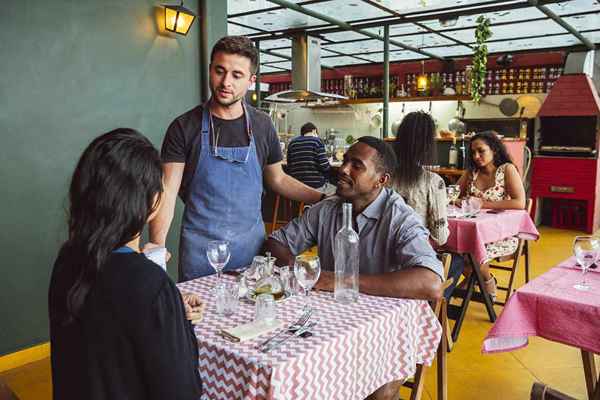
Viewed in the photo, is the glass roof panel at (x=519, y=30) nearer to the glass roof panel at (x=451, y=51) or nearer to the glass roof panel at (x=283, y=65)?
the glass roof panel at (x=451, y=51)

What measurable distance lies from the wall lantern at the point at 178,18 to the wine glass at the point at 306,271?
288cm

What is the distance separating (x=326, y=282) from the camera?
2.01m

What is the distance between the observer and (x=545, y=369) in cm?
329

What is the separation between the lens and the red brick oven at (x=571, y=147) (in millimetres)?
7832

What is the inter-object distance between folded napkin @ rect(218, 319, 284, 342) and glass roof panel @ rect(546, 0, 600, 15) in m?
6.68

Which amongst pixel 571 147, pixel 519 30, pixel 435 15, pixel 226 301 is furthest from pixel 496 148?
pixel 519 30

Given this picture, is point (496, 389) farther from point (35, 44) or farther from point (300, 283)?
point (35, 44)

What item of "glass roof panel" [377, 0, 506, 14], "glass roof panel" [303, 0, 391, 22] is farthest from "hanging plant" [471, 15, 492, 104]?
"glass roof panel" [303, 0, 391, 22]

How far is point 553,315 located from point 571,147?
23.2 ft

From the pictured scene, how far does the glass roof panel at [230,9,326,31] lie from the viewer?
7438 mm

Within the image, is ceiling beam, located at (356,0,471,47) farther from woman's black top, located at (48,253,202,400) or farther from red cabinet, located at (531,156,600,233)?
woman's black top, located at (48,253,202,400)

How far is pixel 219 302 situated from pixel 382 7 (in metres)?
6.03

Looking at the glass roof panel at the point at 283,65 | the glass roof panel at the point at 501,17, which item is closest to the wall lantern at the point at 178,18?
the glass roof panel at the point at 501,17

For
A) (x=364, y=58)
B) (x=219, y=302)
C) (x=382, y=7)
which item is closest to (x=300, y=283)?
(x=219, y=302)
